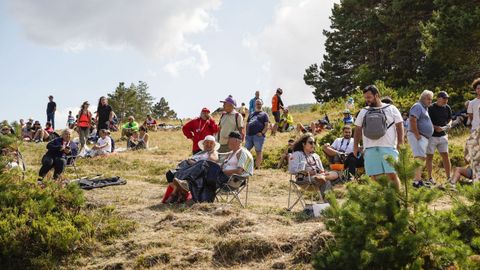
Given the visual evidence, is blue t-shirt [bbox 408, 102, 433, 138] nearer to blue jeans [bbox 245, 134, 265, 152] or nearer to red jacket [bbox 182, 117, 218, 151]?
red jacket [bbox 182, 117, 218, 151]

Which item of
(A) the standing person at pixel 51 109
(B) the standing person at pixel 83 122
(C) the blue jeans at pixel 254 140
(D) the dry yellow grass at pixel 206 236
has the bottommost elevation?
(D) the dry yellow grass at pixel 206 236

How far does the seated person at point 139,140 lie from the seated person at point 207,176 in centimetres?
1037

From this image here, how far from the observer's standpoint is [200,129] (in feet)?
35.2

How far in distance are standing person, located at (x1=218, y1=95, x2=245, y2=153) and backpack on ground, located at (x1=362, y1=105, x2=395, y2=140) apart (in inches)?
157

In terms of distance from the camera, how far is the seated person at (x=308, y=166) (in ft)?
27.2

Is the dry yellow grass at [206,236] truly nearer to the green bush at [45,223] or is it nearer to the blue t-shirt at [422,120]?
the green bush at [45,223]

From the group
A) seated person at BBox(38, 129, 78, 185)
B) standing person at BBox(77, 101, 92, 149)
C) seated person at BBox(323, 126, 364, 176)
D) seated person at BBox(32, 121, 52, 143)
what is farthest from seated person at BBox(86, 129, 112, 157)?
seated person at BBox(32, 121, 52, 143)

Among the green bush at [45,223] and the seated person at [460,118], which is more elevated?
the seated person at [460,118]

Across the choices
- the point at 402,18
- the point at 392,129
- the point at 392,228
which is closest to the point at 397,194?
the point at 392,228

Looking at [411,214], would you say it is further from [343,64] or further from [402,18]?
[343,64]

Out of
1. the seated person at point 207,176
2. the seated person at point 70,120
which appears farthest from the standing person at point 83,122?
the seated person at point 70,120

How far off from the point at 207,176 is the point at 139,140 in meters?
10.9

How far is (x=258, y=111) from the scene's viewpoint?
12641mm

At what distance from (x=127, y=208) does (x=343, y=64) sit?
32965 mm
